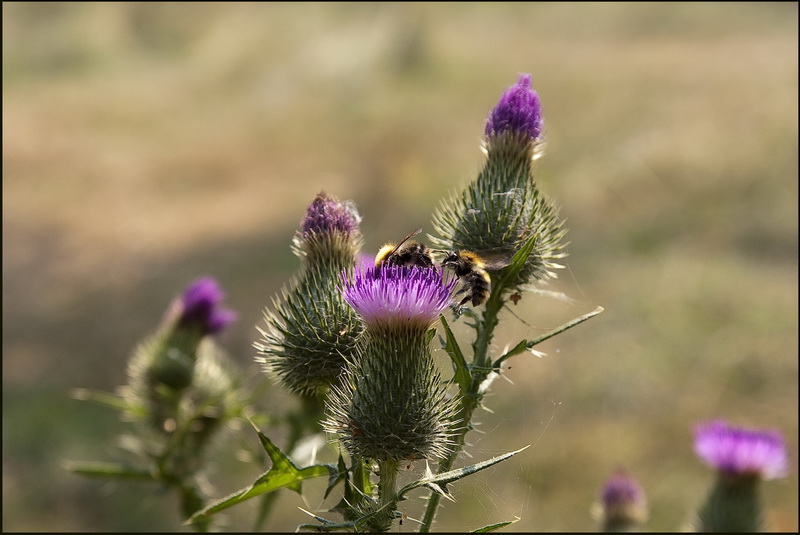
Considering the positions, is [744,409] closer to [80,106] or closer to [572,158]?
[572,158]

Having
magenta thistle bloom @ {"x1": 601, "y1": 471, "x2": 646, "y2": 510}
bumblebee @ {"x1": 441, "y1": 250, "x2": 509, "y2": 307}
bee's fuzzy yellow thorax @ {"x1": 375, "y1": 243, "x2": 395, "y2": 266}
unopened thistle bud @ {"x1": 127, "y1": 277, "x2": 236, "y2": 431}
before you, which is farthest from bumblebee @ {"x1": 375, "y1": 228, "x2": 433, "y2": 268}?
magenta thistle bloom @ {"x1": 601, "y1": 471, "x2": 646, "y2": 510}

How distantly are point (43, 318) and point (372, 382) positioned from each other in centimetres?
1520

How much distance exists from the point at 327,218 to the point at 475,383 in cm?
85

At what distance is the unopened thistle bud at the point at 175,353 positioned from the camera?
449 cm

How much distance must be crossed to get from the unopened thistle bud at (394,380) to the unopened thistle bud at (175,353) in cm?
212

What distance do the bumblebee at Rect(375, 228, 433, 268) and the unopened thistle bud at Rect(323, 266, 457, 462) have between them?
85 mm

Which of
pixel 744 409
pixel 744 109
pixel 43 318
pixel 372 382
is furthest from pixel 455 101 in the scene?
pixel 372 382

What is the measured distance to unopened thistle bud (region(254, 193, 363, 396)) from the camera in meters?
2.68

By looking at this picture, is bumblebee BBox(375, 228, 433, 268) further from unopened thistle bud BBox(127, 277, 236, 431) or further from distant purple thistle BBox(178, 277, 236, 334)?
distant purple thistle BBox(178, 277, 236, 334)

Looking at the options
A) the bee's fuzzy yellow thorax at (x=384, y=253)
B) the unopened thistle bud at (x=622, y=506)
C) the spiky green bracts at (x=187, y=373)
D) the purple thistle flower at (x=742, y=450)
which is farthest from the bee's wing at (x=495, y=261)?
the purple thistle flower at (x=742, y=450)

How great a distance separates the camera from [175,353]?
448 cm

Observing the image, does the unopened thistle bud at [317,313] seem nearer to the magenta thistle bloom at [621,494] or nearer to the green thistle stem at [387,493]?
the green thistle stem at [387,493]

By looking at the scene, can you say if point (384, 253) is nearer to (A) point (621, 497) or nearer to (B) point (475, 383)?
(B) point (475, 383)

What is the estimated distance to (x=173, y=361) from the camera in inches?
177
